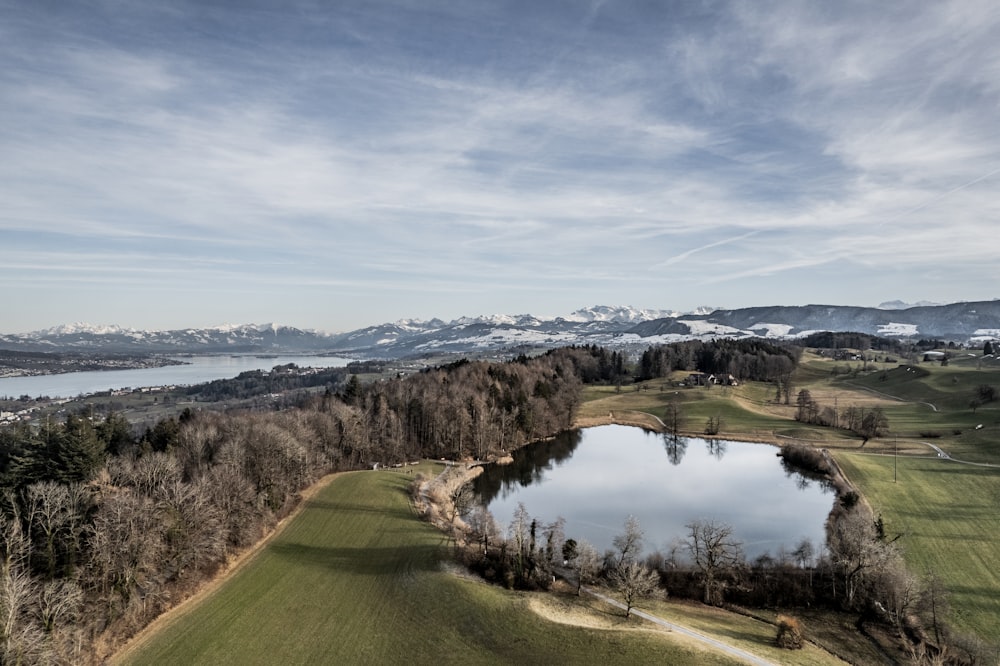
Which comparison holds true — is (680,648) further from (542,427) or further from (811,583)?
(542,427)

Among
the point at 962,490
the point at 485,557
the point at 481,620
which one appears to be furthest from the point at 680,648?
the point at 962,490

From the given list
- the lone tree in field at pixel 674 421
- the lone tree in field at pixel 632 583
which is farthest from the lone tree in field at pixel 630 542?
the lone tree in field at pixel 674 421

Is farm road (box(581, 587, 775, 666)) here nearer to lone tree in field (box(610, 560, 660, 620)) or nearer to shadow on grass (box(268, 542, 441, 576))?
lone tree in field (box(610, 560, 660, 620))

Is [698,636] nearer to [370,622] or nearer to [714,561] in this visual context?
[714,561]

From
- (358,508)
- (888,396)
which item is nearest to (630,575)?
(358,508)

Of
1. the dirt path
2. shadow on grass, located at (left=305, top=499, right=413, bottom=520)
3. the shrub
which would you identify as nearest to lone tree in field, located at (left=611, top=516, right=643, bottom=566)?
the shrub

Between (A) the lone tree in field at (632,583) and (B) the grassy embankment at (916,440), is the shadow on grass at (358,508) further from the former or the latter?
(B) the grassy embankment at (916,440)

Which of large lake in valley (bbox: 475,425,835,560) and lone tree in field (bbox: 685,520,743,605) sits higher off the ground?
lone tree in field (bbox: 685,520,743,605)
